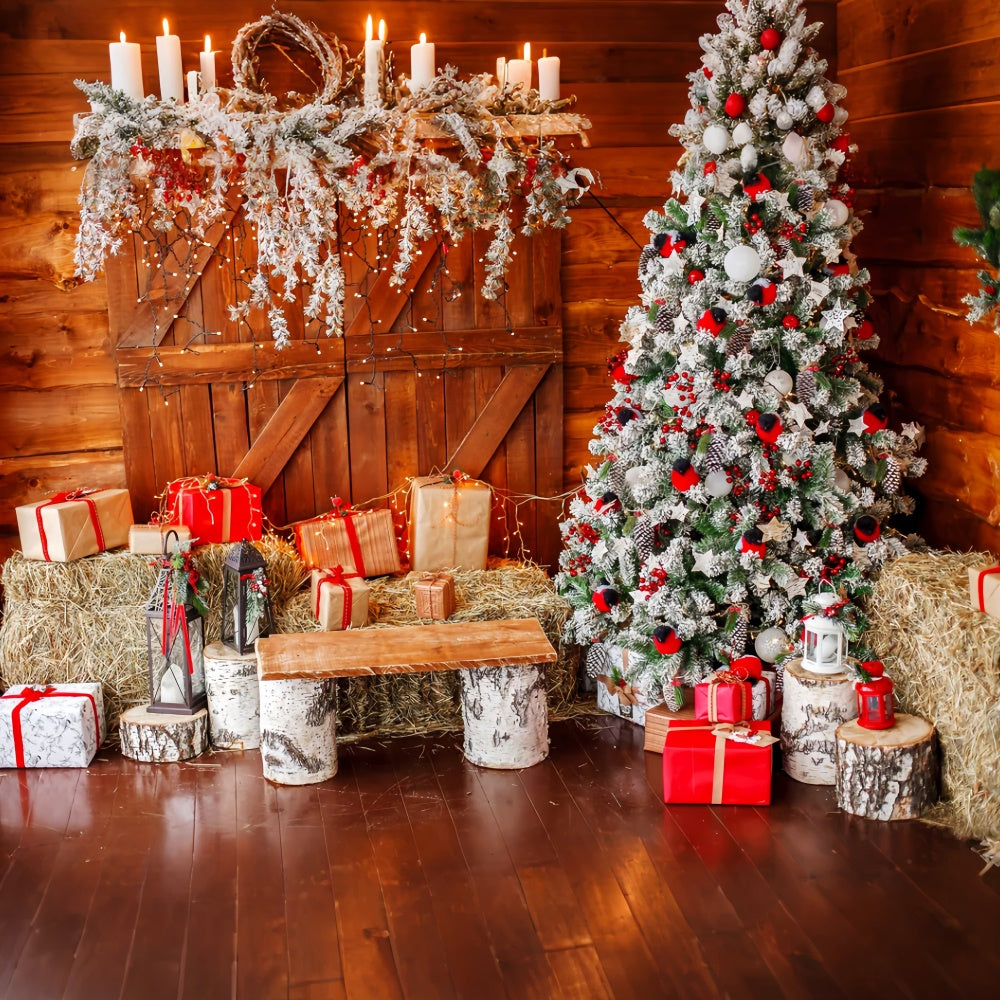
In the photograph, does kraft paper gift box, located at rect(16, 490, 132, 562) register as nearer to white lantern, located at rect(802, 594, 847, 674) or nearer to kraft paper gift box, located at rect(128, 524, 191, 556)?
kraft paper gift box, located at rect(128, 524, 191, 556)

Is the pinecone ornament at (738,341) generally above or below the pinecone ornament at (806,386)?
above

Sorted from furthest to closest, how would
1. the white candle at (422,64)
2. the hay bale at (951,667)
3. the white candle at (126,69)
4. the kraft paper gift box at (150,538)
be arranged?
the kraft paper gift box at (150,538) < the white candle at (422,64) < the white candle at (126,69) < the hay bale at (951,667)

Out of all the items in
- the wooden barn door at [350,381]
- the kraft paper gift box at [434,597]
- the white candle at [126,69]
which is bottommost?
the kraft paper gift box at [434,597]

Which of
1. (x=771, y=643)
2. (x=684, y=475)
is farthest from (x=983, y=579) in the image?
(x=684, y=475)

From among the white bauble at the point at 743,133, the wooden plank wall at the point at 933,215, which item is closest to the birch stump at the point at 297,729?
the white bauble at the point at 743,133

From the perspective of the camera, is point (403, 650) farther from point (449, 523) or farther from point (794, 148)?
point (794, 148)

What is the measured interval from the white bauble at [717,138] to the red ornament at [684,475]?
1092 millimetres

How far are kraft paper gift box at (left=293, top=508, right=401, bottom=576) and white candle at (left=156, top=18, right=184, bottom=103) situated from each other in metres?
1.74

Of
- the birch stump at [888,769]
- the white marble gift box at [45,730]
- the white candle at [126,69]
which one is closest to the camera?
the birch stump at [888,769]

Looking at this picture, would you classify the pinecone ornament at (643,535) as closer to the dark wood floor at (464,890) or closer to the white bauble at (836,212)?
the dark wood floor at (464,890)

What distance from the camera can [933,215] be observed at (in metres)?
4.50

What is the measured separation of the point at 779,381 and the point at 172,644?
2.40m

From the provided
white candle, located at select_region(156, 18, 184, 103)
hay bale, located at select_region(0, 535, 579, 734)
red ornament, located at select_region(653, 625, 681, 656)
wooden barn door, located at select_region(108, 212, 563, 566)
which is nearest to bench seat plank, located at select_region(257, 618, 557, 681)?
hay bale, located at select_region(0, 535, 579, 734)

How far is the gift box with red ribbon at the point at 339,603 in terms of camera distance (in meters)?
4.45
